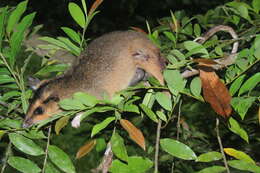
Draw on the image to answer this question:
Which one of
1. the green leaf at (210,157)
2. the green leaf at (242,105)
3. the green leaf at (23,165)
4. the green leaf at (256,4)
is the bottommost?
the green leaf at (23,165)

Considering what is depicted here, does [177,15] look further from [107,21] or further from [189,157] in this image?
[107,21]

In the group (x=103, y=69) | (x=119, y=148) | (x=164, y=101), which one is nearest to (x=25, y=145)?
(x=119, y=148)

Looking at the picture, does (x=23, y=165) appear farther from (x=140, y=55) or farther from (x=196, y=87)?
(x=140, y=55)

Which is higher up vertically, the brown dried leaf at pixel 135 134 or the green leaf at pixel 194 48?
the green leaf at pixel 194 48

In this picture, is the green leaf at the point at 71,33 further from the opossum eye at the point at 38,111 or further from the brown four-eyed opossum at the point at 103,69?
the opossum eye at the point at 38,111

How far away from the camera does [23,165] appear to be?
1.58 meters

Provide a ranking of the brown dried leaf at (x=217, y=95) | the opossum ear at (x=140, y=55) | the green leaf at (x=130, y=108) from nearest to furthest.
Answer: the brown dried leaf at (x=217, y=95), the green leaf at (x=130, y=108), the opossum ear at (x=140, y=55)

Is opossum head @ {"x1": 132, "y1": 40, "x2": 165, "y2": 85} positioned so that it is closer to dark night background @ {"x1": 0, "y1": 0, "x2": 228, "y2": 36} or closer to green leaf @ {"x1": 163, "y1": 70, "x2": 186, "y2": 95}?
green leaf @ {"x1": 163, "y1": 70, "x2": 186, "y2": 95}

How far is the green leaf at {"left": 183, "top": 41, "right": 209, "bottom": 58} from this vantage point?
153 cm

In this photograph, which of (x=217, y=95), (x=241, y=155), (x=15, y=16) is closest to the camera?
(x=217, y=95)

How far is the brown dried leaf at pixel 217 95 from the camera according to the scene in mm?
1361

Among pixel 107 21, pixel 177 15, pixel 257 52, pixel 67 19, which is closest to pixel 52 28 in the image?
pixel 67 19

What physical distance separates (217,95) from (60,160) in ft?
2.30

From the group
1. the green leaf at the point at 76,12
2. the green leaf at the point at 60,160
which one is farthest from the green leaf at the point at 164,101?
the green leaf at the point at 76,12
